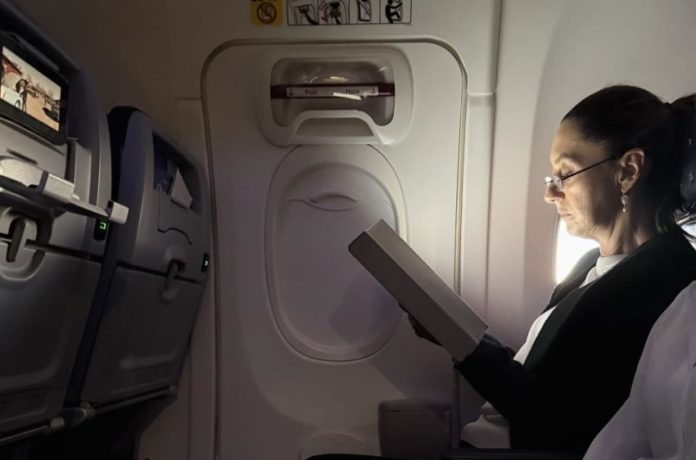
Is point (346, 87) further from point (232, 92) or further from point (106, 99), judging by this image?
point (106, 99)

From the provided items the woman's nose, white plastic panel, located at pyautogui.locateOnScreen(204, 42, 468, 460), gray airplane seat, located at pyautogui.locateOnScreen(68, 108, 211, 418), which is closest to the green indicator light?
gray airplane seat, located at pyautogui.locateOnScreen(68, 108, 211, 418)

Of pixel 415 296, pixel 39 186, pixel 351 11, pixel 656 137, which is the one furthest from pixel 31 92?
pixel 656 137

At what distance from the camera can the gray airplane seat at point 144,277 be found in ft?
5.39

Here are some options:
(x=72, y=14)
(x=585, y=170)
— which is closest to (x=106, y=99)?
(x=72, y=14)

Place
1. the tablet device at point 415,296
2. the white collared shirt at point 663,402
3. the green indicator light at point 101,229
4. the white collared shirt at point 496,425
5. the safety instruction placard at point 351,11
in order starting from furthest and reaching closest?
the safety instruction placard at point 351,11, the white collared shirt at point 496,425, the tablet device at point 415,296, the green indicator light at point 101,229, the white collared shirt at point 663,402

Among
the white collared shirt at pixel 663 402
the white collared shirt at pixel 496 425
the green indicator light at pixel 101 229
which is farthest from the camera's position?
the white collared shirt at pixel 496 425

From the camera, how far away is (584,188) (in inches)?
74.7

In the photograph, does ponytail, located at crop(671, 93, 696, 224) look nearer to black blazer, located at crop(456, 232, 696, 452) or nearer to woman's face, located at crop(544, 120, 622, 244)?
black blazer, located at crop(456, 232, 696, 452)

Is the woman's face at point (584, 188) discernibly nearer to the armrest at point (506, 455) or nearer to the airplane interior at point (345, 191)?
the airplane interior at point (345, 191)

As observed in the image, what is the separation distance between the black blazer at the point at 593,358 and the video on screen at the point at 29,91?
4.00 ft

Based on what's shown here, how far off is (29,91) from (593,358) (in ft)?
4.65

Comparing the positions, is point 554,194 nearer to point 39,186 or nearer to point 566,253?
point 566,253

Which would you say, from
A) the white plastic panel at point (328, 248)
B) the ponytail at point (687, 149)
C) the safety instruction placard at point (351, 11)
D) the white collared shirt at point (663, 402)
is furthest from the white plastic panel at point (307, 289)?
the white collared shirt at point (663, 402)

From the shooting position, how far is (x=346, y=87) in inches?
92.0
